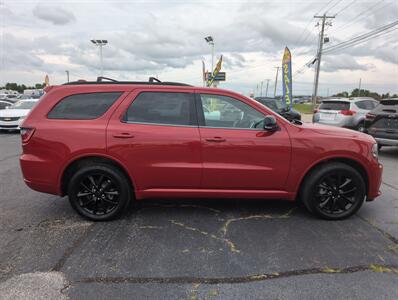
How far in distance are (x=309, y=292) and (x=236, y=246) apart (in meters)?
1.00

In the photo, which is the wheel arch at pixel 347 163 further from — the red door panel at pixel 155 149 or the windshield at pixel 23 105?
the windshield at pixel 23 105

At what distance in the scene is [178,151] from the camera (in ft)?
13.8

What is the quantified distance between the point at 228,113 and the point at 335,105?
1039 centimetres

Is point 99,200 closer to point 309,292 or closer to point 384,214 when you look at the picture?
point 309,292

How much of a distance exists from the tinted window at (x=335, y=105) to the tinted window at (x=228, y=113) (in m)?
10.1

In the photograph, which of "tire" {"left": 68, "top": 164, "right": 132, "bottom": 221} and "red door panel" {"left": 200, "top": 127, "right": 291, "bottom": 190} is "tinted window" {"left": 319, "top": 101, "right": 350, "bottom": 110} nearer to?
"red door panel" {"left": 200, "top": 127, "right": 291, "bottom": 190}

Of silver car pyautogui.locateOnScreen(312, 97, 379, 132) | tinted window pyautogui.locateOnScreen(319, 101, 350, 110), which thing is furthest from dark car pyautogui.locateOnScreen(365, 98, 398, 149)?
tinted window pyautogui.locateOnScreen(319, 101, 350, 110)

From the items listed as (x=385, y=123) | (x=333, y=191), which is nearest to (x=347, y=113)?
(x=385, y=123)

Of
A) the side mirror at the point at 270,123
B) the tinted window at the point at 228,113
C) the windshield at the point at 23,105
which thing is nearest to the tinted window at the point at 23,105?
the windshield at the point at 23,105

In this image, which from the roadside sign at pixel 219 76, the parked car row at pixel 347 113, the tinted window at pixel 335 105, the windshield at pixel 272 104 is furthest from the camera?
the roadside sign at pixel 219 76

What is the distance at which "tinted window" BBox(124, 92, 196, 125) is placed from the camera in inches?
169

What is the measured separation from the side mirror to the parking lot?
121 centimetres

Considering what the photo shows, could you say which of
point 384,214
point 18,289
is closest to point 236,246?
point 18,289

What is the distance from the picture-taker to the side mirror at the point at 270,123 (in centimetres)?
412
